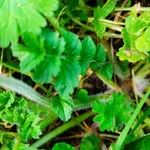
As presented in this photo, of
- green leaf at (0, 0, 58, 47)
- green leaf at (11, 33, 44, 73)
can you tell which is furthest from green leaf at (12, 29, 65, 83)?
green leaf at (0, 0, 58, 47)

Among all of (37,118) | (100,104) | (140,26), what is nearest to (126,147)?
(100,104)

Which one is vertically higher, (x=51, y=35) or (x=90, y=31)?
(x=51, y=35)

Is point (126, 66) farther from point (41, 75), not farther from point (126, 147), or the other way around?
point (41, 75)

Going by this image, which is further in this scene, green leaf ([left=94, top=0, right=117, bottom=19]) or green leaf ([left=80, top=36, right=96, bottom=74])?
green leaf ([left=94, top=0, right=117, bottom=19])

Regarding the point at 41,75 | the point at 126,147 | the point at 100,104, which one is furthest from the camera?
the point at 126,147

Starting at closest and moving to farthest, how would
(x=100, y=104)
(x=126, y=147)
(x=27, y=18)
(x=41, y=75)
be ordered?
(x=41, y=75) → (x=27, y=18) → (x=100, y=104) → (x=126, y=147)

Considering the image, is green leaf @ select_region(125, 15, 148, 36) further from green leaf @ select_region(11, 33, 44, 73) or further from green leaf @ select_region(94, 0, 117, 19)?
green leaf @ select_region(11, 33, 44, 73)

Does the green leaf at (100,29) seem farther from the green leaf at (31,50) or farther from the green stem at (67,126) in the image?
the green leaf at (31,50)
